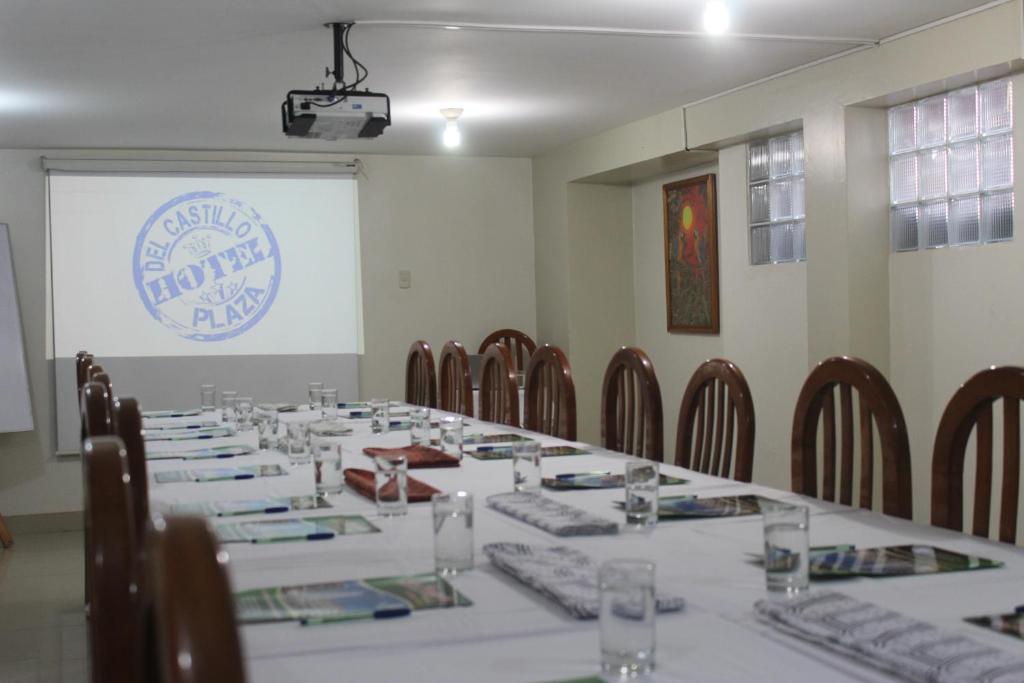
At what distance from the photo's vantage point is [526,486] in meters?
2.28

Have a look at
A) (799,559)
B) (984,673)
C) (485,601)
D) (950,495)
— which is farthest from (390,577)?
(950,495)

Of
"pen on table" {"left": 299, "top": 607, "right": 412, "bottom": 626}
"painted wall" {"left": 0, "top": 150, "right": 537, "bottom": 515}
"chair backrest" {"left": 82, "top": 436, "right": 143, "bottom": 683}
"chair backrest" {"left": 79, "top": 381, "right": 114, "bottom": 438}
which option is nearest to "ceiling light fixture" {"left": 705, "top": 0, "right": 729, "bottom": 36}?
"chair backrest" {"left": 79, "top": 381, "right": 114, "bottom": 438}

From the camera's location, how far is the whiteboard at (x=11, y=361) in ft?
22.8

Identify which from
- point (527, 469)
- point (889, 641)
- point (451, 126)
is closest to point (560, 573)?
point (889, 641)

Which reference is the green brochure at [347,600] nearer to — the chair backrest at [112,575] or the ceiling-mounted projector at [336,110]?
the chair backrest at [112,575]

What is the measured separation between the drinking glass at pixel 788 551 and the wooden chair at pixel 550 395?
2217mm

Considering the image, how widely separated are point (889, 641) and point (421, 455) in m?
1.85

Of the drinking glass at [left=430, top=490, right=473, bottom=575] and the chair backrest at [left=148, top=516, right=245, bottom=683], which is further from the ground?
the chair backrest at [left=148, top=516, right=245, bottom=683]

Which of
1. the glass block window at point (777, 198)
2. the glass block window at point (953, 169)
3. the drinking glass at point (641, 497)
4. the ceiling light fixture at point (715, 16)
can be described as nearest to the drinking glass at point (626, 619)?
the drinking glass at point (641, 497)

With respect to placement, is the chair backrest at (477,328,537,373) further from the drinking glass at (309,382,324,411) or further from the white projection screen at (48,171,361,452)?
the drinking glass at (309,382,324,411)

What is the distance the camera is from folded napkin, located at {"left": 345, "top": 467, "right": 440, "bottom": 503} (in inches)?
88.2

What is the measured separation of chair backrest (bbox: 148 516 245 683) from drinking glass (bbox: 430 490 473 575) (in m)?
1.03

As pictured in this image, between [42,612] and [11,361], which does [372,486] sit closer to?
[42,612]

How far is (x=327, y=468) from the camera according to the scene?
2350mm
